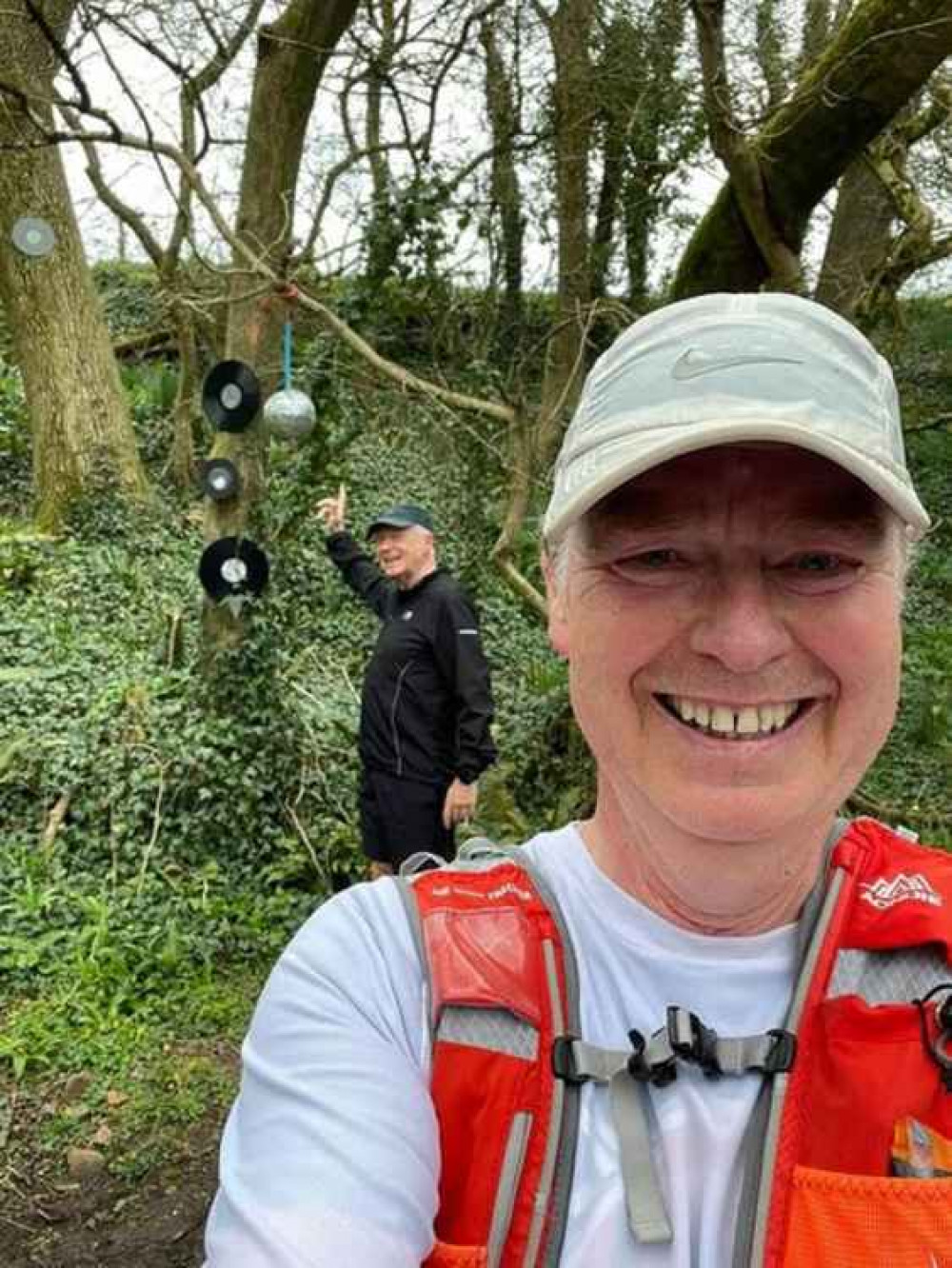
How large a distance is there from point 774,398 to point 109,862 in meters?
5.17

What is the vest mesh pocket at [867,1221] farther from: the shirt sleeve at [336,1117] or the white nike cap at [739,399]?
the white nike cap at [739,399]

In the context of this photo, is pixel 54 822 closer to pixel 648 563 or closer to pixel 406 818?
pixel 406 818

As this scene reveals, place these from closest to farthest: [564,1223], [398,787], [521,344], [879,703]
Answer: [564,1223] → [879,703] → [398,787] → [521,344]

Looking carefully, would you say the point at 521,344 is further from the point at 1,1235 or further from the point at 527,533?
the point at 1,1235

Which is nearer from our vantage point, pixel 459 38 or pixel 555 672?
pixel 459 38

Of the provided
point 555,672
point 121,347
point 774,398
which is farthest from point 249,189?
point 121,347

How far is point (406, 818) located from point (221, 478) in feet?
7.43

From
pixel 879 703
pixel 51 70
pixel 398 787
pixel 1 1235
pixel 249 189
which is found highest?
pixel 51 70

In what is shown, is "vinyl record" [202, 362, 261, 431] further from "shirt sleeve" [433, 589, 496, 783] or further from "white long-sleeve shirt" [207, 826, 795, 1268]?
"white long-sleeve shirt" [207, 826, 795, 1268]

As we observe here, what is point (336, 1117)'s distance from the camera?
105 centimetres

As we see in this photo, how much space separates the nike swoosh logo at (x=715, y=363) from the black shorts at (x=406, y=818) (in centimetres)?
374

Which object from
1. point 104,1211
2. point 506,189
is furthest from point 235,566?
point 506,189

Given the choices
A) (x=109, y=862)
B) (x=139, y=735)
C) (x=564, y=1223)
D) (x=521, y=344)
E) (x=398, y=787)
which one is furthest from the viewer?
(x=521, y=344)

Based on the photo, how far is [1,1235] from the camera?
135 inches
